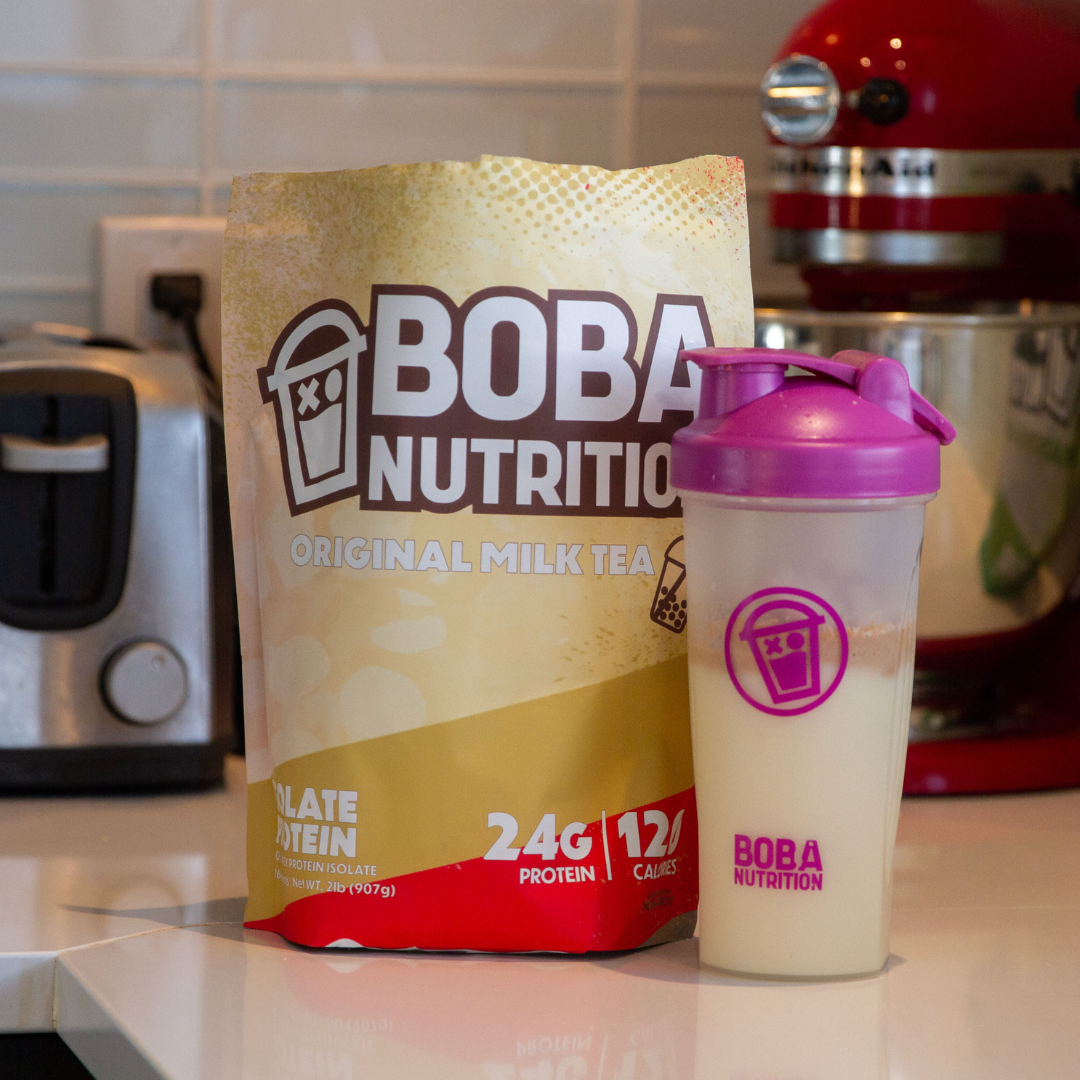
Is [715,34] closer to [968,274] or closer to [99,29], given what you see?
[968,274]

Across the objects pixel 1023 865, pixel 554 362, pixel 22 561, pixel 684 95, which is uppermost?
pixel 684 95

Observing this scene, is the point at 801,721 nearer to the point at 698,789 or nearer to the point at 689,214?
the point at 698,789

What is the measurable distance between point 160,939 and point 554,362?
0.28 meters

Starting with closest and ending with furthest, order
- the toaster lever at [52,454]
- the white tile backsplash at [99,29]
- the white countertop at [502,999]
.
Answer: the white countertop at [502,999] → the toaster lever at [52,454] → the white tile backsplash at [99,29]

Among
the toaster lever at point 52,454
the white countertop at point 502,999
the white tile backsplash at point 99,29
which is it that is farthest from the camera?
the white tile backsplash at point 99,29

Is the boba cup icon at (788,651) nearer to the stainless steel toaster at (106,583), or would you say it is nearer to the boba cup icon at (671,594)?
the boba cup icon at (671,594)

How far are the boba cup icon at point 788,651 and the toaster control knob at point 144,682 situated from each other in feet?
1.28

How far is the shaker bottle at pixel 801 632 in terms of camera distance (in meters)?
0.49

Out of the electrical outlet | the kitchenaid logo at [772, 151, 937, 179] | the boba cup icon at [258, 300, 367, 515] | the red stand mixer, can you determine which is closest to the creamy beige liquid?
the boba cup icon at [258, 300, 367, 515]

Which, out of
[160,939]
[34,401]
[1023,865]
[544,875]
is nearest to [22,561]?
[34,401]

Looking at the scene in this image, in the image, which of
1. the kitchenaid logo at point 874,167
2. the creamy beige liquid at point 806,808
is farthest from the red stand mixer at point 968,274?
the creamy beige liquid at point 806,808

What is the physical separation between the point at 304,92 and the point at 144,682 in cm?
50

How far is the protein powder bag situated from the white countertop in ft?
0.09

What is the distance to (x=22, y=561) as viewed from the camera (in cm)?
77
